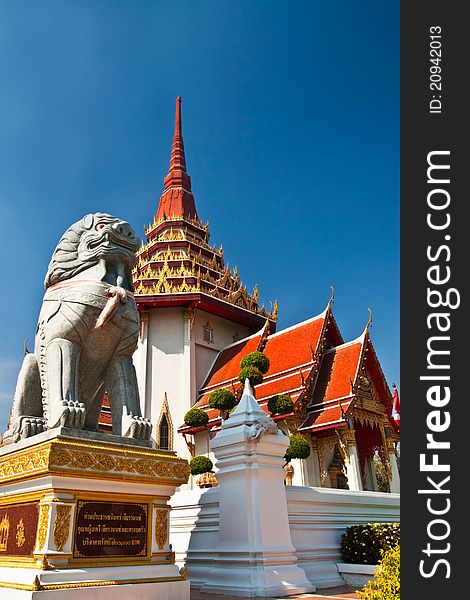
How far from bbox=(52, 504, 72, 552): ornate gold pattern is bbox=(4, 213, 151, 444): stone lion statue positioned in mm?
526

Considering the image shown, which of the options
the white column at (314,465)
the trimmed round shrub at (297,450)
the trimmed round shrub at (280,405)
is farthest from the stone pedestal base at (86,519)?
the white column at (314,465)

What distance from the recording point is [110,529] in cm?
360

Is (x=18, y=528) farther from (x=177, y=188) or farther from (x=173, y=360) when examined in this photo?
(x=177, y=188)

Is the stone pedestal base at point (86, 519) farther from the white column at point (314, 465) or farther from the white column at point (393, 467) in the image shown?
the white column at point (393, 467)

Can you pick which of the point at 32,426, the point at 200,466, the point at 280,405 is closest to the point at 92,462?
the point at 32,426

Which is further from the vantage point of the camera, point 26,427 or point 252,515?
point 252,515

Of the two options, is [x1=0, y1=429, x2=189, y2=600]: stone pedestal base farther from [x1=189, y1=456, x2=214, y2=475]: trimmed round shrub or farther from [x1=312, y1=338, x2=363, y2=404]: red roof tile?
[x1=312, y1=338, x2=363, y2=404]: red roof tile

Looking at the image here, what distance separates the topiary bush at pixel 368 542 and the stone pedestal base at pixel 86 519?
241cm

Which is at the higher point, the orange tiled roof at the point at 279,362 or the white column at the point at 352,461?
the orange tiled roof at the point at 279,362

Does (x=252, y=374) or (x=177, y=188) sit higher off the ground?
(x=177, y=188)

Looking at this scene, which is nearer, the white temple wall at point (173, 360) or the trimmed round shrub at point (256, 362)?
the trimmed round shrub at point (256, 362)

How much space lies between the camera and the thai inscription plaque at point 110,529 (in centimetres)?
345

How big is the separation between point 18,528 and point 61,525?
0.52m

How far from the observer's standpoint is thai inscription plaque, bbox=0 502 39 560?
347 cm
